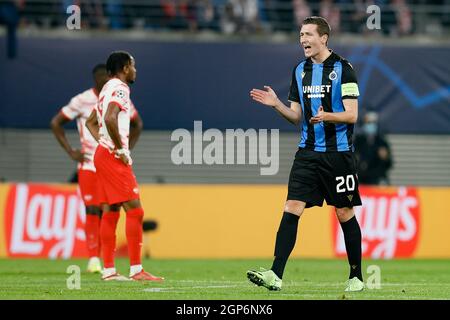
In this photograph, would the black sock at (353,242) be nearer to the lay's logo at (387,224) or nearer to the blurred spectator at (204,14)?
the lay's logo at (387,224)

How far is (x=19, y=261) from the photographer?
1587cm

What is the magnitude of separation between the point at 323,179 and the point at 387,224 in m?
8.51

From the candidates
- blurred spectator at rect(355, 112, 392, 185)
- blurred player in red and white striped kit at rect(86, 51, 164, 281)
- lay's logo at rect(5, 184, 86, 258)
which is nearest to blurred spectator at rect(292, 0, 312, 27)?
blurred spectator at rect(355, 112, 392, 185)

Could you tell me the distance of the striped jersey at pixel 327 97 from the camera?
31.6 feet

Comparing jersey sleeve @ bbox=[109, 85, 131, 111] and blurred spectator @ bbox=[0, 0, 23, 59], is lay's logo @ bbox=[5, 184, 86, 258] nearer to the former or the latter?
blurred spectator @ bbox=[0, 0, 23, 59]

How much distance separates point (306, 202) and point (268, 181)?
40.5 feet

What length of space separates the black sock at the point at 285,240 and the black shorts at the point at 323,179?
7.3 inches

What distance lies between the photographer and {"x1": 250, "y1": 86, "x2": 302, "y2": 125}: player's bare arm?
31.0 feet

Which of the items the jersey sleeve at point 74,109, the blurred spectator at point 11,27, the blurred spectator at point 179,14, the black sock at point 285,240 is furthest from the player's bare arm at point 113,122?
the blurred spectator at point 179,14

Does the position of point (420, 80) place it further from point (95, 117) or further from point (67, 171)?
point (95, 117)

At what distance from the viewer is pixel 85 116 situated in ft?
44.5

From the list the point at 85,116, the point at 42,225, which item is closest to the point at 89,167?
the point at 85,116

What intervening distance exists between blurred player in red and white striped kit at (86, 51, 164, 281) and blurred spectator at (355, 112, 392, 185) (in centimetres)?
886

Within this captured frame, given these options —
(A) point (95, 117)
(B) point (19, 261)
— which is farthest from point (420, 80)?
(A) point (95, 117)
